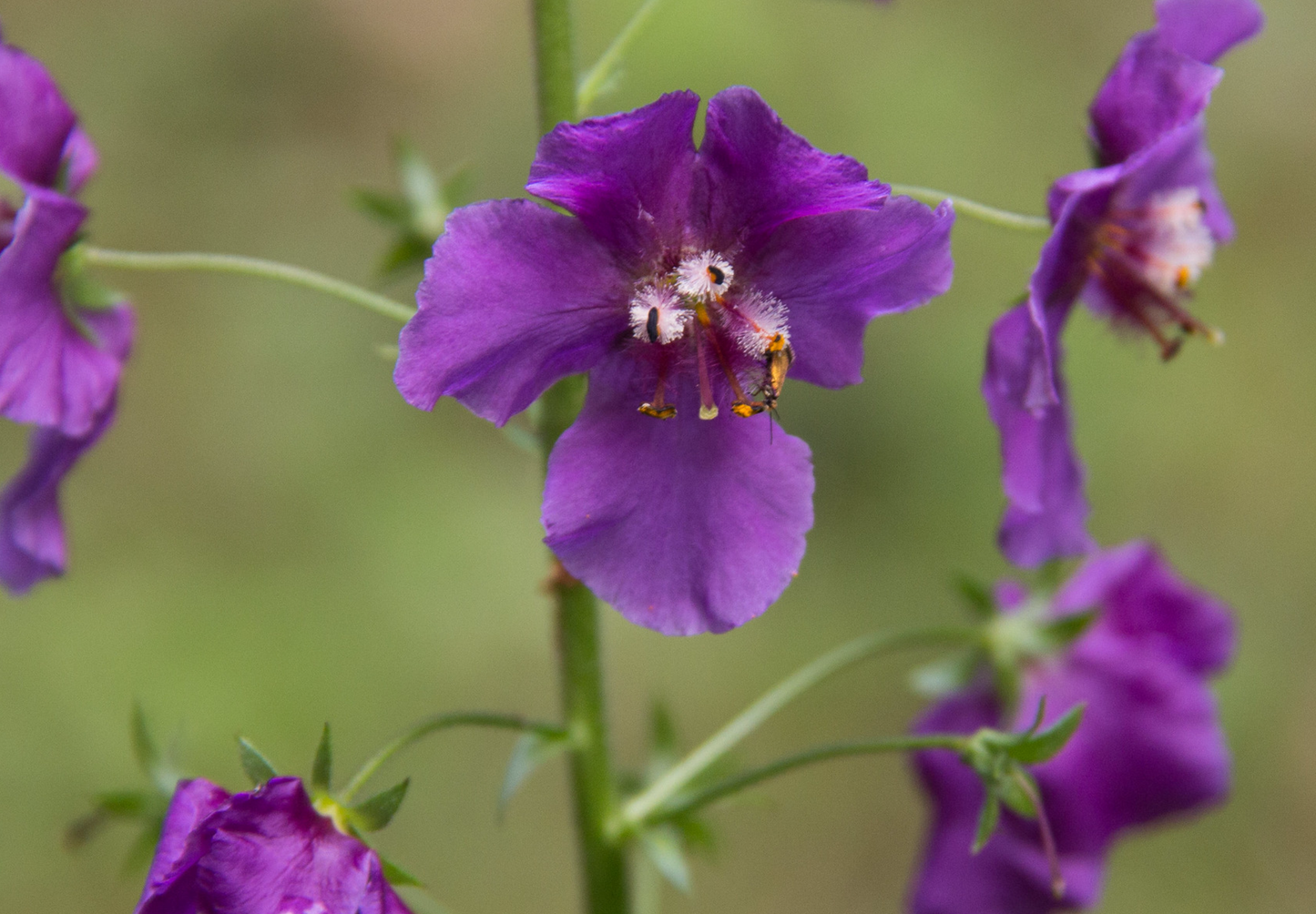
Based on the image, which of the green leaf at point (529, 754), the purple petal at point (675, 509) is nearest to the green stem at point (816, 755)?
the green leaf at point (529, 754)

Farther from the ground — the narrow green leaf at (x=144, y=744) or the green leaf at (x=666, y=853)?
the narrow green leaf at (x=144, y=744)

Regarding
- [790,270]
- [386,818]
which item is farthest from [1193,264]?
[386,818]

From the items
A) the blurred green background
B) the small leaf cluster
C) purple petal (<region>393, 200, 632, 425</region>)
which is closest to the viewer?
purple petal (<region>393, 200, 632, 425</region>)

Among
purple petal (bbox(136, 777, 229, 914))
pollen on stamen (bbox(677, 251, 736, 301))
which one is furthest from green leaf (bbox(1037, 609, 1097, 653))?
purple petal (bbox(136, 777, 229, 914))

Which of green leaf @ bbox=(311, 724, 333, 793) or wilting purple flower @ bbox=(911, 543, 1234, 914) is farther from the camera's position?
wilting purple flower @ bbox=(911, 543, 1234, 914)

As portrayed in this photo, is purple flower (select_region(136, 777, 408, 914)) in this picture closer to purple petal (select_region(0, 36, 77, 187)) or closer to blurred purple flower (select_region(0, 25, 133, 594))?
blurred purple flower (select_region(0, 25, 133, 594))

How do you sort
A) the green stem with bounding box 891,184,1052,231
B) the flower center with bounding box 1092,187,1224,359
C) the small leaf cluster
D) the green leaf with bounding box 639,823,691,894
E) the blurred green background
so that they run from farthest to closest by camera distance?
the blurred green background, the small leaf cluster, the flower center with bounding box 1092,187,1224,359, the green leaf with bounding box 639,823,691,894, the green stem with bounding box 891,184,1052,231

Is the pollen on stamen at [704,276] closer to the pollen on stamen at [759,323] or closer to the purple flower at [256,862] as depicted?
the pollen on stamen at [759,323]
